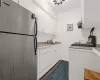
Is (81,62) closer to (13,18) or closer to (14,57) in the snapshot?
(14,57)

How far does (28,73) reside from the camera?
142 centimetres

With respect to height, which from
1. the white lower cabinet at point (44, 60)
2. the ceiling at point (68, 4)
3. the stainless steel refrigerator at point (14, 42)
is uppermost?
the ceiling at point (68, 4)

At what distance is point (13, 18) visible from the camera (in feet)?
3.49

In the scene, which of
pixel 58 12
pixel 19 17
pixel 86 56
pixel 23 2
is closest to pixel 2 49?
pixel 19 17

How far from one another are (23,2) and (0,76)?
166 cm

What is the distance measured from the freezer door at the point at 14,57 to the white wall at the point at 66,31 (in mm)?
2870

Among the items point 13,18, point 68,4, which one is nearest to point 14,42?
point 13,18

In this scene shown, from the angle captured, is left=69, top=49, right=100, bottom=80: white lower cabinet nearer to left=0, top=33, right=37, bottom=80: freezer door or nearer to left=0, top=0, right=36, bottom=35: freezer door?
left=0, top=33, right=37, bottom=80: freezer door

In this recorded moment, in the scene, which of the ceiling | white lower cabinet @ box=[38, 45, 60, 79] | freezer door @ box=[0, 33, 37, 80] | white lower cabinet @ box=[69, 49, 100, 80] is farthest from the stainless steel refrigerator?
the ceiling

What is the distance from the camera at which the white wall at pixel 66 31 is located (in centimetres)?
371

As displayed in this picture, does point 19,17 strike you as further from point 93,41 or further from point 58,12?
point 58,12

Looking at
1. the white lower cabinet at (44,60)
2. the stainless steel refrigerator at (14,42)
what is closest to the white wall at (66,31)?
the white lower cabinet at (44,60)

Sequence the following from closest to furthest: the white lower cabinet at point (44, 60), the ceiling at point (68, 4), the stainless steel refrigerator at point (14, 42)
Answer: the stainless steel refrigerator at point (14, 42)
the white lower cabinet at point (44, 60)
the ceiling at point (68, 4)

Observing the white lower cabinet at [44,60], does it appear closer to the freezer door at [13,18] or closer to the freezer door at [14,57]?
the freezer door at [14,57]
